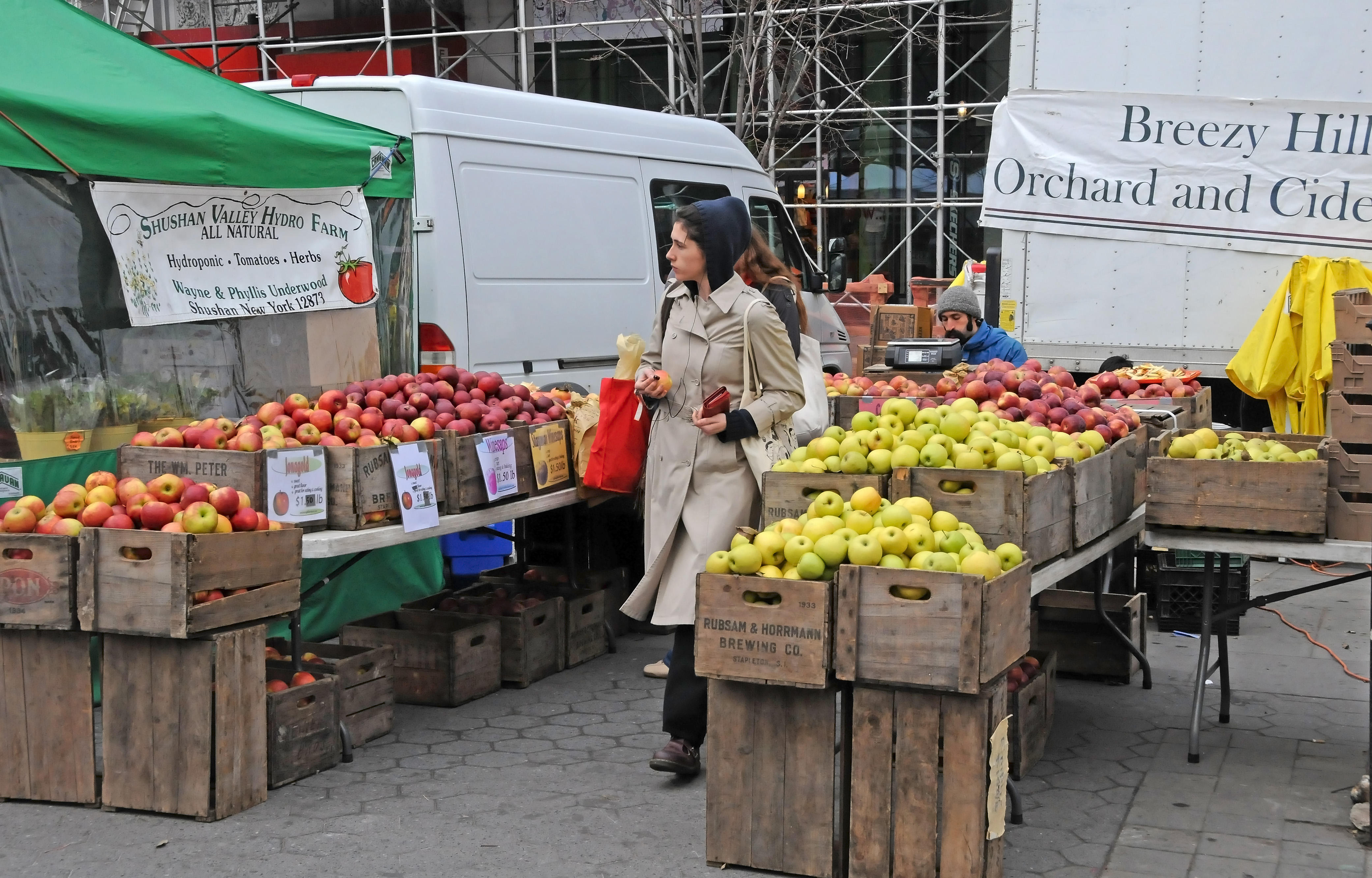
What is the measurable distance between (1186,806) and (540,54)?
17.7 m

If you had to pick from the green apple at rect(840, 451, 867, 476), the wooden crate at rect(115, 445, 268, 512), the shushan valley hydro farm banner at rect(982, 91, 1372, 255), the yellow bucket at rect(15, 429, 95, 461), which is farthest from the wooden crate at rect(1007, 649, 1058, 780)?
the shushan valley hydro farm banner at rect(982, 91, 1372, 255)

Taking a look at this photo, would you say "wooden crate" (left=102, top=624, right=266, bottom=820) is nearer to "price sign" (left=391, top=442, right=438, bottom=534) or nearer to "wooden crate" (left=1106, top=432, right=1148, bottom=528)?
"price sign" (left=391, top=442, right=438, bottom=534)

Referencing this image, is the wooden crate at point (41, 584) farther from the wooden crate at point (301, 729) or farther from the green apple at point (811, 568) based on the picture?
the green apple at point (811, 568)

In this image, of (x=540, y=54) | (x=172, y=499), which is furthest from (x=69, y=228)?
(x=540, y=54)

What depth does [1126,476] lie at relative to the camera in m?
5.89

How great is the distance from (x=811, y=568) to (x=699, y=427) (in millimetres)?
1125

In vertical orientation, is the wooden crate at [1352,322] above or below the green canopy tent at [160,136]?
below

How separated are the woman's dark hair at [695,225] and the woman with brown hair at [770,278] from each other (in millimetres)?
736

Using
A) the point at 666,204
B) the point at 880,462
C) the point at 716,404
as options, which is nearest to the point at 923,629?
the point at 880,462

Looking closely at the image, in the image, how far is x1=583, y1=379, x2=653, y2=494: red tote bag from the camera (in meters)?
5.84

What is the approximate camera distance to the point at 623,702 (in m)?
6.34

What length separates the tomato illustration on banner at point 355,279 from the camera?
23.5 ft

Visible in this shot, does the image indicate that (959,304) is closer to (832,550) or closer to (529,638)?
(529,638)

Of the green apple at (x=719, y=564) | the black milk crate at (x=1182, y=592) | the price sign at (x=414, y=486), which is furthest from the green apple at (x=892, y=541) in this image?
the black milk crate at (x=1182, y=592)
